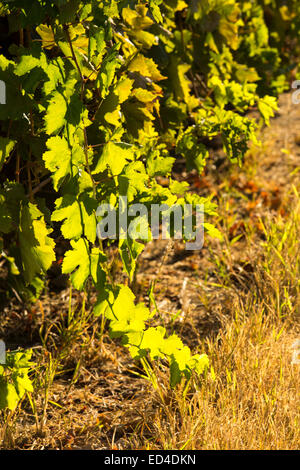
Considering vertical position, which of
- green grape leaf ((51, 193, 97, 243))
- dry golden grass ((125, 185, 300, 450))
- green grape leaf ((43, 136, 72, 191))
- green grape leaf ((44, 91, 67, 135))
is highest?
green grape leaf ((44, 91, 67, 135))

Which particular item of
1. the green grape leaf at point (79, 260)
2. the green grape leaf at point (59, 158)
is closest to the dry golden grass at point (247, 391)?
the green grape leaf at point (79, 260)

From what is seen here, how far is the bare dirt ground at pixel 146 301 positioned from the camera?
2248 millimetres

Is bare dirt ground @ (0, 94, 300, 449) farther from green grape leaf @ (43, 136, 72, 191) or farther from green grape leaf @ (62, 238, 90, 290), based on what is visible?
green grape leaf @ (43, 136, 72, 191)

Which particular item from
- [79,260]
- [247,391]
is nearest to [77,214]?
[79,260]

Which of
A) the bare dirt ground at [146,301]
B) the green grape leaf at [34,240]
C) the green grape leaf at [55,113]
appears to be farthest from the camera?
the bare dirt ground at [146,301]

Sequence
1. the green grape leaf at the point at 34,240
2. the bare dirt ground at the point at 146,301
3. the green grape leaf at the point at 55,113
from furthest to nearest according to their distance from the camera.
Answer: the bare dirt ground at the point at 146,301, the green grape leaf at the point at 34,240, the green grape leaf at the point at 55,113

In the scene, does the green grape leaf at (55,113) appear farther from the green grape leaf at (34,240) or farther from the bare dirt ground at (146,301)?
the bare dirt ground at (146,301)

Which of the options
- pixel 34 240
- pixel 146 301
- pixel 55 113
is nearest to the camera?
pixel 55 113

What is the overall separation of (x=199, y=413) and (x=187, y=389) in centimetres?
12

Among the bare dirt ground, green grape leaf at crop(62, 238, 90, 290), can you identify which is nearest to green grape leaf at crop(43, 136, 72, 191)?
green grape leaf at crop(62, 238, 90, 290)

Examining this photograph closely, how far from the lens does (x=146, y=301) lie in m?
3.07

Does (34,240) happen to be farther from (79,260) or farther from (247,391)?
(247,391)

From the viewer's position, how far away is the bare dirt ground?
225 cm
